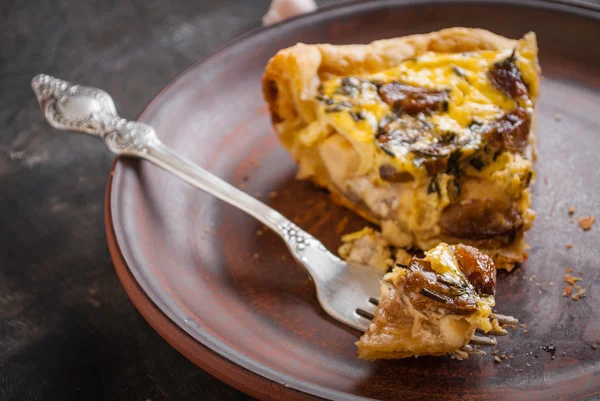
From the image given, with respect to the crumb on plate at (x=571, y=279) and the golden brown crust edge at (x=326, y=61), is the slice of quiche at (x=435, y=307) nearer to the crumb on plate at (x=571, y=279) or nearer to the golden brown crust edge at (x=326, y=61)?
the crumb on plate at (x=571, y=279)

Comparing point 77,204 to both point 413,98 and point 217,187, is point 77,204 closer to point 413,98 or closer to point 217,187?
point 217,187

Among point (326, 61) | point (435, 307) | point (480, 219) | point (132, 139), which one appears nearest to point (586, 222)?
point (480, 219)

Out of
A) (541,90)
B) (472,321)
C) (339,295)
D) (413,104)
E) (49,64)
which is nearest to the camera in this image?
(472,321)

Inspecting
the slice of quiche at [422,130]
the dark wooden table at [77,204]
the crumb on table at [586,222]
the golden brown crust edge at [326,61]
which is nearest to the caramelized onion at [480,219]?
the slice of quiche at [422,130]

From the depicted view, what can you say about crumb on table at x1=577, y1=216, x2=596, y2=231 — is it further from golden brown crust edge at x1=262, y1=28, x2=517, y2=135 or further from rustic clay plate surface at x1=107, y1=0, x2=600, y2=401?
golden brown crust edge at x1=262, y1=28, x2=517, y2=135

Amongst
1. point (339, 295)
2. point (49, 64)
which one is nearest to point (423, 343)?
point (339, 295)

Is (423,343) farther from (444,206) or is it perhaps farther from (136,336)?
(136,336)

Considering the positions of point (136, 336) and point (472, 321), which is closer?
point (472, 321)

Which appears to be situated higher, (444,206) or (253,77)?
(444,206)

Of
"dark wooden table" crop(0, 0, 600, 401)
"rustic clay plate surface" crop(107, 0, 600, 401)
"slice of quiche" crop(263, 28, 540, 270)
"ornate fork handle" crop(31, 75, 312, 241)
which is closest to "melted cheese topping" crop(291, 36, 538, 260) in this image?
"slice of quiche" crop(263, 28, 540, 270)
